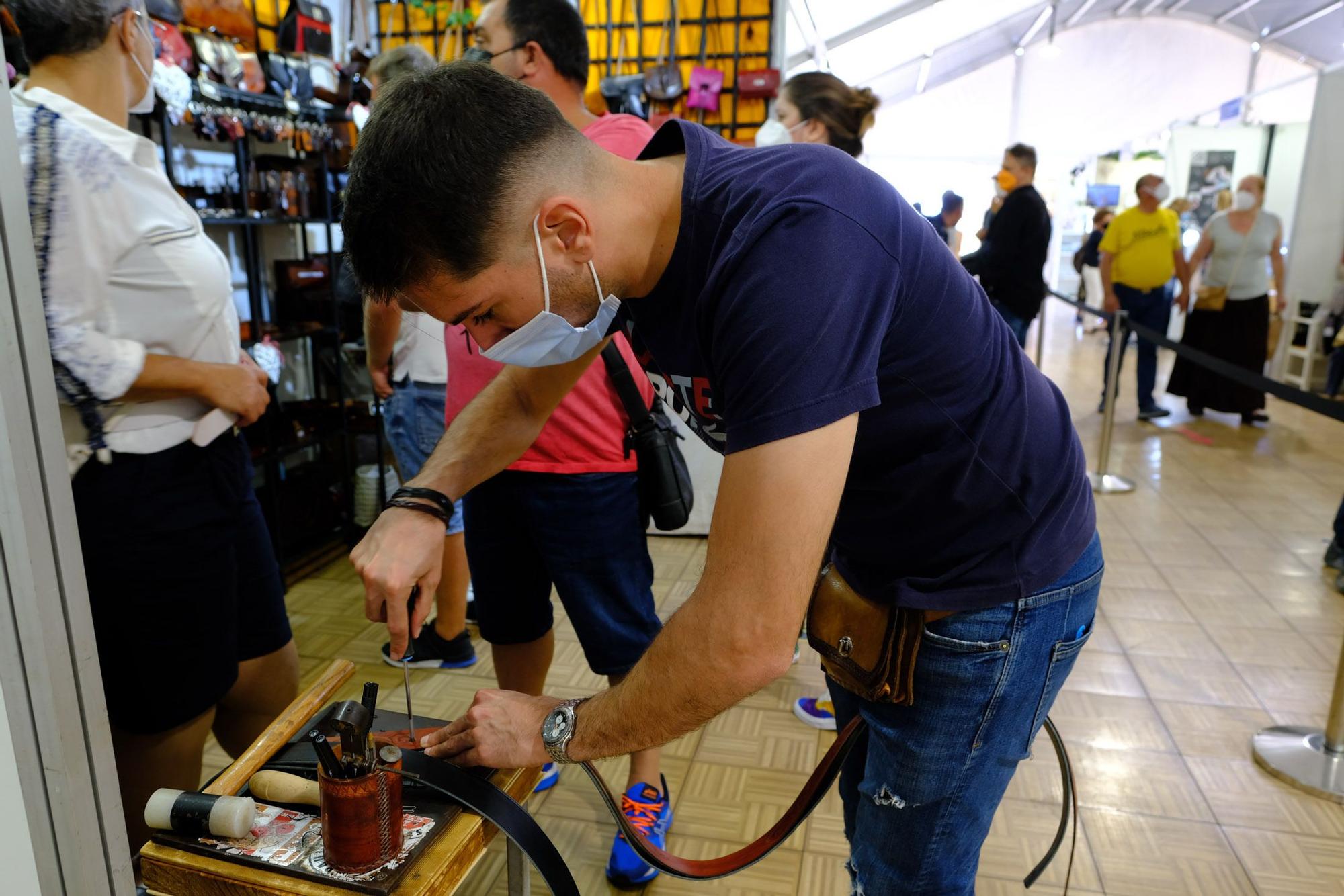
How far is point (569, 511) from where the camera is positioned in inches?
66.6

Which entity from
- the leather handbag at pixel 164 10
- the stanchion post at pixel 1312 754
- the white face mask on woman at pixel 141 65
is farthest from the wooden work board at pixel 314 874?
the leather handbag at pixel 164 10

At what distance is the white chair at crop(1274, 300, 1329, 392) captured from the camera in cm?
632

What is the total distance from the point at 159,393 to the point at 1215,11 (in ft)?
48.5

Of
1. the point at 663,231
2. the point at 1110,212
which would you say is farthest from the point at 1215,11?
the point at 663,231

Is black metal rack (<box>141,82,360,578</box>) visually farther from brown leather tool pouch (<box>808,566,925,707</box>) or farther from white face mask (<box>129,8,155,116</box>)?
brown leather tool pouch (<box>808,566,925,707</box>)

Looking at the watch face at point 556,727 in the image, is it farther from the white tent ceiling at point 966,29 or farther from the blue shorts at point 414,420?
the white tent ceiling at point 966,29

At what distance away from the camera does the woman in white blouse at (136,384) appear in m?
1.19

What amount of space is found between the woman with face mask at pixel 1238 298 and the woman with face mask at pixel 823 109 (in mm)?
4173

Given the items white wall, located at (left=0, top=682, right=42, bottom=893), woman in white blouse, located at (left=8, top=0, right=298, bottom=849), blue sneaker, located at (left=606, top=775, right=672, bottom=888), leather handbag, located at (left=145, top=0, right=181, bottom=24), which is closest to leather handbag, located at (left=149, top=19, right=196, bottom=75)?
leather handbag, located at (left=145, top=0, right=181, bottom=24)

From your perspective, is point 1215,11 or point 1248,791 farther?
point 1215,11

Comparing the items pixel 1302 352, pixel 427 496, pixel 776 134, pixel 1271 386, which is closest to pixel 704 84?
pixel 776 134

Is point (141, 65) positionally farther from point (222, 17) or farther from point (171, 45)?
point (222, 17)

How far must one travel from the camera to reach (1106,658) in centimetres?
283

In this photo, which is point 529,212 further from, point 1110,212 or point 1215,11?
point 1215,11
